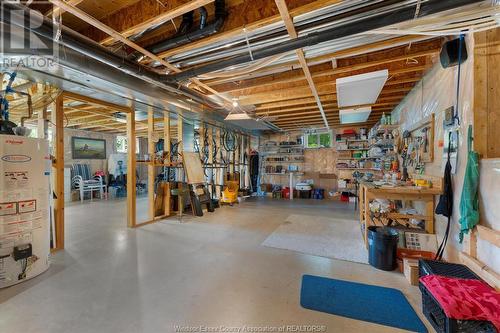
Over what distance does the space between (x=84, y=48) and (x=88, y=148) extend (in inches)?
315

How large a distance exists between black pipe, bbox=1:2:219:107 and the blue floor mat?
10.2ft

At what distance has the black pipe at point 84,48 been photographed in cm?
160

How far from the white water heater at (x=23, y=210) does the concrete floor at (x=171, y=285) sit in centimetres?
17

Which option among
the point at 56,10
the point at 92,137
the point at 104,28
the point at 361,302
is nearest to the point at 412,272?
the point at 361,302

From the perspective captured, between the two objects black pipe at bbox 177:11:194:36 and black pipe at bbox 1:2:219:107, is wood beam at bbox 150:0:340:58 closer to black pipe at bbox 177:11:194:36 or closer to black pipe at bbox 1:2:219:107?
black pipe at bbox 177:11:194:36

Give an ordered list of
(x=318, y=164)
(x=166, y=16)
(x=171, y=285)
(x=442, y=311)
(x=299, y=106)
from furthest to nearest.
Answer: (x=318, y=164) < (x=299, y=106) < (x=171, y=285) < (x=166, y=16) < (x=442, y=311)

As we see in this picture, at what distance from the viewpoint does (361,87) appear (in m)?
3.25

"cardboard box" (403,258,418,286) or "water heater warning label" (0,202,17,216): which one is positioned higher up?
"water heater warning label" (0,202,17,216)

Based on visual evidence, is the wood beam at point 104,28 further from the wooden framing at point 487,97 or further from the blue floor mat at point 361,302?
the wooden framing at point 487,97

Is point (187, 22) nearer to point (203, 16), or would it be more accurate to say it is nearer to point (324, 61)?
point (203, 16)

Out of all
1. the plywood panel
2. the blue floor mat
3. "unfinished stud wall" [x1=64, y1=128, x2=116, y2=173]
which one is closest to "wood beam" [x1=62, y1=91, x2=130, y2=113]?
the plywood panel

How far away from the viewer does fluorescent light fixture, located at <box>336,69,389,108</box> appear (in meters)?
2.89

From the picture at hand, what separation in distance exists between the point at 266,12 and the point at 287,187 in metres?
7.35

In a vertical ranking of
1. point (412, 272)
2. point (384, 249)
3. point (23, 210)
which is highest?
point (23, 210)
